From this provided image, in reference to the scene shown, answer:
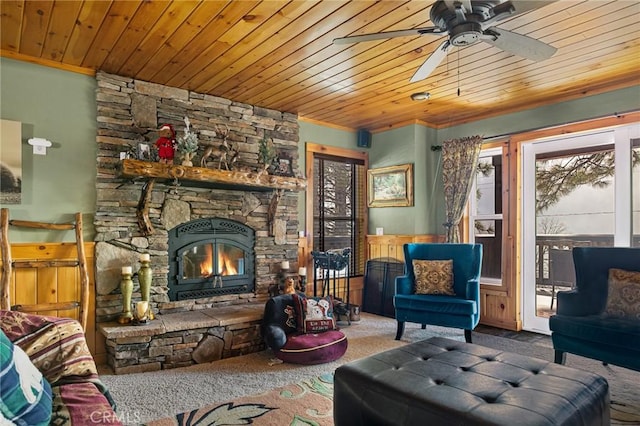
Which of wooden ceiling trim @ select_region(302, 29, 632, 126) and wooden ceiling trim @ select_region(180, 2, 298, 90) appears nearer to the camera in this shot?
wooden ceiling trim @ select_region(180, 2, 298, 90)

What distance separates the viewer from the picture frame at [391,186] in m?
5.13

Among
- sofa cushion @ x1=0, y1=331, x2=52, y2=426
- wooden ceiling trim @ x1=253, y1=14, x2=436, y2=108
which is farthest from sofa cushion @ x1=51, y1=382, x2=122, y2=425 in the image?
wooden ceiling trim @ x1=253, y1=14, x2=436, y2=108

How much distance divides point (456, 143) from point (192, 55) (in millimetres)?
3261

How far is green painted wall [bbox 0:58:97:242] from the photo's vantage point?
3227mm

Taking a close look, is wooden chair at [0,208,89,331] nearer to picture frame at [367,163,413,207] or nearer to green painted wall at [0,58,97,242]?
green painted wall at [0,58,97,242]

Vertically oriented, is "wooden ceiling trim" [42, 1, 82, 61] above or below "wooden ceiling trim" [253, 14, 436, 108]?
above

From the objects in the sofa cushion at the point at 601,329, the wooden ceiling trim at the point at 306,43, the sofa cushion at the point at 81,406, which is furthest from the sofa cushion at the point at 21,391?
the sofa cushion at the point at 601,329

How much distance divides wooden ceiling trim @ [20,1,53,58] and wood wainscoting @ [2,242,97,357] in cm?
154

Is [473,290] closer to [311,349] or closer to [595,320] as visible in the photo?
[595,320]

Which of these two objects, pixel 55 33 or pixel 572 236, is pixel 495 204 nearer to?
pixel 572 236

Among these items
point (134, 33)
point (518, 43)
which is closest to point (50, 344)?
point (134, 33)

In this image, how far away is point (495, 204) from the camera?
15.8 feet

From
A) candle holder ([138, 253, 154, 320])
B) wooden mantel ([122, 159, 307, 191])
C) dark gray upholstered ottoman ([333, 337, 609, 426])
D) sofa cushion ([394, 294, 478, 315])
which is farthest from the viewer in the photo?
sofa cushion ([394, 294, 478, 315])

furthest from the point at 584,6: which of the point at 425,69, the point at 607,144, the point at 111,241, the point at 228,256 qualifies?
the point at 111,241
